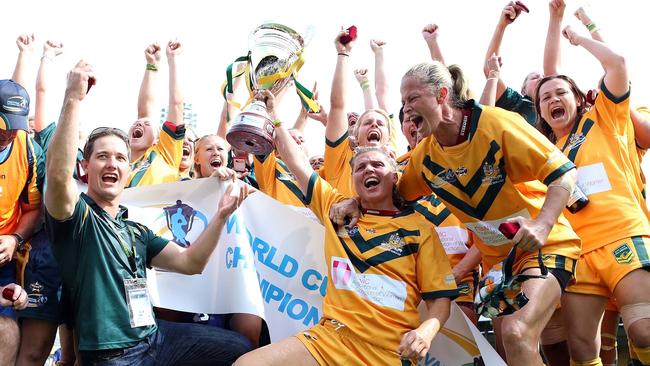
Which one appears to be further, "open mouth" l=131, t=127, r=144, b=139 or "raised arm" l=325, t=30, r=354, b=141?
"open mouth" l=131, t=127, r=144, b=139

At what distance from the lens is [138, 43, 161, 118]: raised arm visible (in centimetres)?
590

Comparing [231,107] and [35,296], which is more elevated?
[231,107]

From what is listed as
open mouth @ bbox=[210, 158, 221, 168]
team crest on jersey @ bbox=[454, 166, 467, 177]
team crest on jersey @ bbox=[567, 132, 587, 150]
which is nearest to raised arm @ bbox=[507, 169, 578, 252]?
team crest on jersey @ bbox=[454, 166, 467, 177]

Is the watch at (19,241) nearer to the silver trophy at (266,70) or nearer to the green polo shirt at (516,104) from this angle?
the silver trophy at (266,70)

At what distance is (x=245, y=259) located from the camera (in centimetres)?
457

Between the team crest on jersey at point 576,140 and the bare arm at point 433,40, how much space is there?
5.63ft

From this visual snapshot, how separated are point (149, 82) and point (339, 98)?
1.80 meters

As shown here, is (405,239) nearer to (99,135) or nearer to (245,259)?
(245,259)

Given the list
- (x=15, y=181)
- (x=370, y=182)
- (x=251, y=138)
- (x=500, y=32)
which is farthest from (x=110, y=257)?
(x=500, y=32)

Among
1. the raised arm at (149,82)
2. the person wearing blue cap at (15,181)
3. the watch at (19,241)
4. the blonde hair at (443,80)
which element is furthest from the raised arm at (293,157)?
the raised arm at (149,82)

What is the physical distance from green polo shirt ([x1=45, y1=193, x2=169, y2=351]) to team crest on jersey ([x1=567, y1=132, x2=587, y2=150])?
289 centimetres

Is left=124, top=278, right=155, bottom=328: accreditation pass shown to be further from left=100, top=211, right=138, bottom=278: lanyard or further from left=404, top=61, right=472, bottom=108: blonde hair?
left=404, top=61, right=472, bottom=108: blonde hair

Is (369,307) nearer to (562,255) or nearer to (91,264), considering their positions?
(562,255)

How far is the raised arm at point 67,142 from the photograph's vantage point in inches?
124
